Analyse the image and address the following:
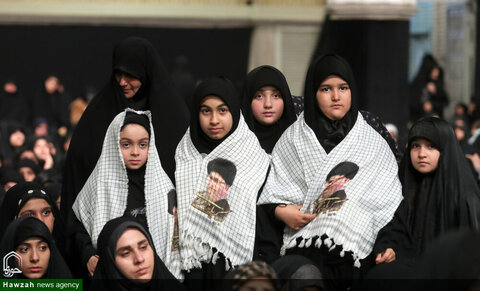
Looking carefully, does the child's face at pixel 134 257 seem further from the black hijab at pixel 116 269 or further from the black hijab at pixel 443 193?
the black hijab at pixel 443 193

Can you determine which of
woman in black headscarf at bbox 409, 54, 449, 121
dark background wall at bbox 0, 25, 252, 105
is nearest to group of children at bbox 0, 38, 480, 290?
woman in black headscarf at bbox 409, 54, 449, 121

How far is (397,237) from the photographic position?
534 centimetres

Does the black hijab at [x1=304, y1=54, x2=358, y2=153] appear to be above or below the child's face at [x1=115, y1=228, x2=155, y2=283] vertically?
above

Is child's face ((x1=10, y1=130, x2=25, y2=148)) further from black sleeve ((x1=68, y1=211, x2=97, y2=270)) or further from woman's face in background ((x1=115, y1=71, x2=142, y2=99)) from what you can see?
black sleeve ((x1=68, y1=211, x2=97, y2=270))

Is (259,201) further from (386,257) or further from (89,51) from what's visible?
(89,51)

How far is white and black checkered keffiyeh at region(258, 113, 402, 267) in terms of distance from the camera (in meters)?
5.32

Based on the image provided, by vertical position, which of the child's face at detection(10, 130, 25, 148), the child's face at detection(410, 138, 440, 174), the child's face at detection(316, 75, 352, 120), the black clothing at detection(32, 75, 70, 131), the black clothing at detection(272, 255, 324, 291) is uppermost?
the black clothing at detection(32, 75, 70, 131)

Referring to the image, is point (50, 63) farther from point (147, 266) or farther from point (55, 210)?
point (147, 266)

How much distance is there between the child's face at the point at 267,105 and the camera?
19.6 ft

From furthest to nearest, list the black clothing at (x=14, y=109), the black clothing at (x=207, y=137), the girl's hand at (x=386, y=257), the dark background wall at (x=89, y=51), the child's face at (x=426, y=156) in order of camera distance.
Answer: the dark background wall at (x=89, y=51) < the black clothing at (x=14, y=109) < the black clothing at (x=207, y=137) < the child's face at (x=426, y=156) < the girl's hand at (x=386, y=257)

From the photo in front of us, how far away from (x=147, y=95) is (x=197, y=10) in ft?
32.7

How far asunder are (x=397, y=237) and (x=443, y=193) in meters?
0.29

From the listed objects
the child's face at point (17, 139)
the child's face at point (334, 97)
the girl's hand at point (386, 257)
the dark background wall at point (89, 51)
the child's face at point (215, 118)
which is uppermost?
the dark background wall at point (89, 51)

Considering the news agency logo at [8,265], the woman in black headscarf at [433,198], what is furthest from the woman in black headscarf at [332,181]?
the news agency logo at [8,265]
